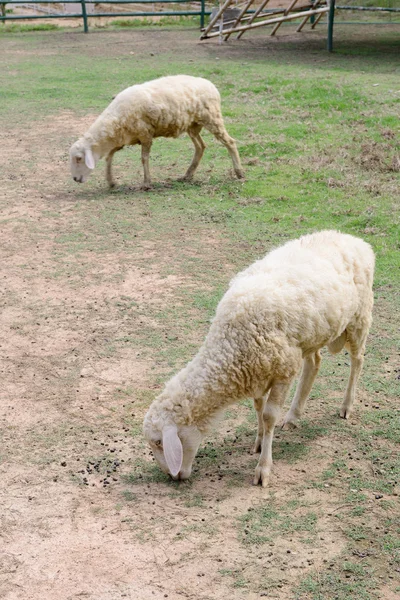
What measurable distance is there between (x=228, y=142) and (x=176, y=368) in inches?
195

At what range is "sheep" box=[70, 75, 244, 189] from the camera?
376 inches

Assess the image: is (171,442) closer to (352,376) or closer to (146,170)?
(352,376)

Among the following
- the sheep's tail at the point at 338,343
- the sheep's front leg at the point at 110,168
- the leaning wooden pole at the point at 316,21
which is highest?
the leaning wooden pole at the point at 316,21

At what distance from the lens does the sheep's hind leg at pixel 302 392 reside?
5164mm

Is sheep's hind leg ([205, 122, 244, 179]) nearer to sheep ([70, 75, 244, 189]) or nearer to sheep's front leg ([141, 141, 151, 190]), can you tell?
sheep ([70, 75, 244, 189])

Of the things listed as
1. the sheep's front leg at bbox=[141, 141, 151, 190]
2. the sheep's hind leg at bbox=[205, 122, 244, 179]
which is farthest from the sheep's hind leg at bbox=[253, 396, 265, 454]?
the sheep's hind leg at bbox=[205, 122, 244, 179]

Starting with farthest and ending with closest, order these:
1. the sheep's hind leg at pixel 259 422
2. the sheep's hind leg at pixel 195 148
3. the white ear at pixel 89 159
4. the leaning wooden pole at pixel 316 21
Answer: the leaning wooden pole at pixel 316 21
the sheep's hind leg at pixel 195 148
the white ear at pixel 89 159
the sheep's hind leg at pixel 259 422

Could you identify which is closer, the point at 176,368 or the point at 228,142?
the point at 176,368

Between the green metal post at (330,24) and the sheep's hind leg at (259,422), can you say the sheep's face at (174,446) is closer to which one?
the sheep's hind leg at (259,422)

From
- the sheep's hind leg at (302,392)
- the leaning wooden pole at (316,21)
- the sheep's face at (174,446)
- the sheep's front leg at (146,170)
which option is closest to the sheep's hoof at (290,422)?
the sheep's hind leg at (302,392)

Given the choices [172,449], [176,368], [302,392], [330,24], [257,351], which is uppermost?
[330,24]

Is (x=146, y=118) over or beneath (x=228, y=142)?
over

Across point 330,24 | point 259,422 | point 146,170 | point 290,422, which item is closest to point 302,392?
point 290,422

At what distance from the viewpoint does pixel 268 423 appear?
14.9ft
